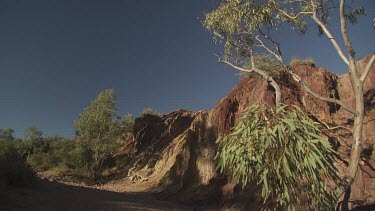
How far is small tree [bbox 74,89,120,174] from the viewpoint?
3283 centimetres

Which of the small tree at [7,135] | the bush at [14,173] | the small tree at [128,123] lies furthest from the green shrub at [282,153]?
the small tree at [7,135]

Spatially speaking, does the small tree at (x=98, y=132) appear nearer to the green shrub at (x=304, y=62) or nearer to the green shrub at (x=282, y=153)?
the green shrub at (x=304, y=62)

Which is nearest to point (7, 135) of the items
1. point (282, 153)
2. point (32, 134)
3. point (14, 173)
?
point (32, 134)

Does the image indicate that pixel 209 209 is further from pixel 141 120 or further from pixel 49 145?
pixel 49 145

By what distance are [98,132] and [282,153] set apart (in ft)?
95.1

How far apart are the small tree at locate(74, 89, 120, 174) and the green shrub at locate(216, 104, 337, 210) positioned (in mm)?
27144

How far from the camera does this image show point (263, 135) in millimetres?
6727

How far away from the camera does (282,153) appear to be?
6691mm

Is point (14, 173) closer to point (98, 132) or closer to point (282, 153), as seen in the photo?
point (282, 153)

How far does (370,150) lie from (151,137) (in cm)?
2381

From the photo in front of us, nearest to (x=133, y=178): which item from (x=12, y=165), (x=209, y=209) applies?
(x=209, y=209)

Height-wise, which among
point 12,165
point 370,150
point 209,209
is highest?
point 370,150

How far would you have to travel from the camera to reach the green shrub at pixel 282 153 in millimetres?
6566

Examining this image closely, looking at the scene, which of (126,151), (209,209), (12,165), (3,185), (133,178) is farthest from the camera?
(126,151)
